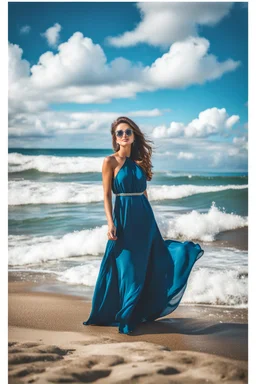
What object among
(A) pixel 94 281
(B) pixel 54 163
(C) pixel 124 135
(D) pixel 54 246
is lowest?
(A) pixel 94 281

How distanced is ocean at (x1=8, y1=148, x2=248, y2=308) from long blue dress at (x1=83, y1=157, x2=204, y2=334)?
31.4 inches

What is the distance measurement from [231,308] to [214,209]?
2914 millimetres

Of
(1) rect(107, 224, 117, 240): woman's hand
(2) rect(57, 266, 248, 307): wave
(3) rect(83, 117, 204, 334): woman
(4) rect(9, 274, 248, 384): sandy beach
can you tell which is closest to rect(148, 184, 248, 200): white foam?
(2) rect(57, 266, 248, 307): wave

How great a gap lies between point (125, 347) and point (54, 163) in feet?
15.3

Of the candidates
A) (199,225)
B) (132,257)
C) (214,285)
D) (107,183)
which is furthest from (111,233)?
(199,225)

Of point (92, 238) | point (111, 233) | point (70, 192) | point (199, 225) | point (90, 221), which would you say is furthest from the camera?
point (70, 192)

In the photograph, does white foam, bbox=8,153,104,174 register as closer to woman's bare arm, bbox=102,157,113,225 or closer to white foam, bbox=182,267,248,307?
woman's bare arm, bbox=102,157,113,225

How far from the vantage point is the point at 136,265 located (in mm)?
2898

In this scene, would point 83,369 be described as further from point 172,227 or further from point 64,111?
point 172,227

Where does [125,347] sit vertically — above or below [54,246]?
below

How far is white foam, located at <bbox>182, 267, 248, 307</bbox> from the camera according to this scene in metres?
3.57

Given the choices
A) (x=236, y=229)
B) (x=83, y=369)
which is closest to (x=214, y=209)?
(x=236, y=229)

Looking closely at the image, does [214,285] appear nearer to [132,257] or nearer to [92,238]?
[132,257]

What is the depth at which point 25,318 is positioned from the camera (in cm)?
316
